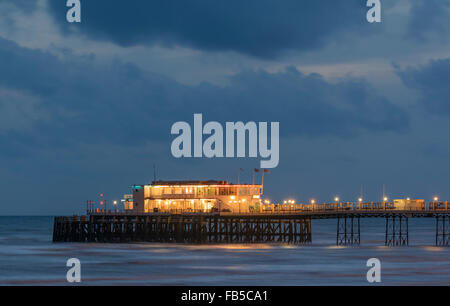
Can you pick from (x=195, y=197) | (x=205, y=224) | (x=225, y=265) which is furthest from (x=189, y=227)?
(x=225, y=265)

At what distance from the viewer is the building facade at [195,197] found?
113m

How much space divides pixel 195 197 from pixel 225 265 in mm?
36168

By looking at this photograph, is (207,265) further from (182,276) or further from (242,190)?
(242,190)

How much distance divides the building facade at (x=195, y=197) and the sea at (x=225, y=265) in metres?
11.5

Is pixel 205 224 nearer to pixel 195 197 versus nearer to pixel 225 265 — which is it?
pixel 195 197

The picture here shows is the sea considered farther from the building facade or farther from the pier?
the building facade

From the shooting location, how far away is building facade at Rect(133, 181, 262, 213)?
113 m

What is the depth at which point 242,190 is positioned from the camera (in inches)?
4476

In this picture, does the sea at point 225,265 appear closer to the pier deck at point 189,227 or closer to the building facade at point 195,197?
the pier deck at point 189,227

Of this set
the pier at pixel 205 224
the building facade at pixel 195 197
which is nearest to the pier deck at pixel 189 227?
the pier at pixel 205 224

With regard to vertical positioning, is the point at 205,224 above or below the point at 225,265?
above

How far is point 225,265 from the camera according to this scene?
7831 cm
